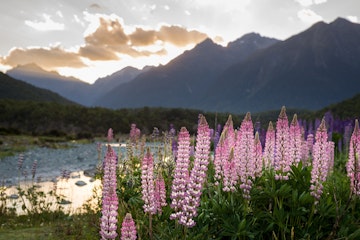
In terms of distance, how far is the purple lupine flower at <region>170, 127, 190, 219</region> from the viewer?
4977 mm

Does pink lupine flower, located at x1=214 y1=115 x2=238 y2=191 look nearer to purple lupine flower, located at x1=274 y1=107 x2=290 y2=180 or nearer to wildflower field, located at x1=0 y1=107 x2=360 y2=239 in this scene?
wildflower field, located at x1=0 y1=107 x2=360 y2=239

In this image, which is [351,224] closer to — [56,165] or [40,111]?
[56,165]

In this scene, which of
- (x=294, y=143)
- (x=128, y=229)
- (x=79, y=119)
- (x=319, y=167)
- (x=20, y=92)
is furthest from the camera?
(x=20, y=92)

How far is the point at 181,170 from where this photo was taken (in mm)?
5102

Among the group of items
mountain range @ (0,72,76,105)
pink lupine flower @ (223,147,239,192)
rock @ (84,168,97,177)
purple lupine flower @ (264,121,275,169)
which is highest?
mountain range @ (0,72,76,105)

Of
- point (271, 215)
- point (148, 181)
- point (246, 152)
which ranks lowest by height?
point (271, 215)

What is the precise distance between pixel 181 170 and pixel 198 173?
0.82 ft

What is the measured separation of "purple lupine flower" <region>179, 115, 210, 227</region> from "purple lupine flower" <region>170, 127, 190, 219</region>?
0.30 feet

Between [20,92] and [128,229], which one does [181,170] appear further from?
[20,92]

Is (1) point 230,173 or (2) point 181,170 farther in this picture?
(1) point 230,173

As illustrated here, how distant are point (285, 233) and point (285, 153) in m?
1.25

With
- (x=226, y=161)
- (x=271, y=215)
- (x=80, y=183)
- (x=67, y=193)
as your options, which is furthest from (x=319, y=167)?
(x=80, y=183)

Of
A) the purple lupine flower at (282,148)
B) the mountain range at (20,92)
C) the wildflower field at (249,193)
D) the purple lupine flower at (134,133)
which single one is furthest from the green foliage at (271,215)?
the mountain range at (20,92)

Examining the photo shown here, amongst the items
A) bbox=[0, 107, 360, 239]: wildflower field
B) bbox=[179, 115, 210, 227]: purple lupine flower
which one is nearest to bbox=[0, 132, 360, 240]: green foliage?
bbox=[0, 107, 360, 239]: wildflower field
